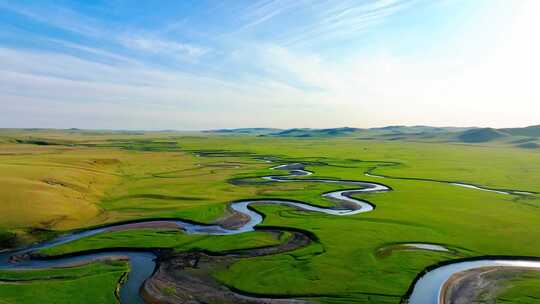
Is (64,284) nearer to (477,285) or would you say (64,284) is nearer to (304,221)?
(304,221)

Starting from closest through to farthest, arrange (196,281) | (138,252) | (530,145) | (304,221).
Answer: (196,281) → (138,252) → (304,221) → (530,145)

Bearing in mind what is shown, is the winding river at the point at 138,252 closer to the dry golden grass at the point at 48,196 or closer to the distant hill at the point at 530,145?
the dry golden grass at the point at 48,196

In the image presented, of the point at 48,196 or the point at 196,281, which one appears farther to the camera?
the point at 48,196

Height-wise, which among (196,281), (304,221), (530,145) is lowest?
(196,281)

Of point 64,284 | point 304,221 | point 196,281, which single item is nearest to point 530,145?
point 304,221

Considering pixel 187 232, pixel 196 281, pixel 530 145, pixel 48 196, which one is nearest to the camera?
pixel 196 281

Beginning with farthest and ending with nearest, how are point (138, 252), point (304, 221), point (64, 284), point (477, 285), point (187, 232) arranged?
point (304, 221), point (187, 232), point (138, 252), point (477, 285), point (64, 284)

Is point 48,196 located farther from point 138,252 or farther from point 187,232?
point 138,252

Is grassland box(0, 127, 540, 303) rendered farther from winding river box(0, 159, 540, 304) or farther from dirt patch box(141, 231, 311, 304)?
winding river box(0, 159, 540, 304)

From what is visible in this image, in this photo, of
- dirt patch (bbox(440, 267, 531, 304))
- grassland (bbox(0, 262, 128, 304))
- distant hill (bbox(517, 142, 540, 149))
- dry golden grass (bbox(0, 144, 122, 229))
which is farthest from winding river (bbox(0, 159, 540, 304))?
distant hill (bbox(517, 142, 540, 149))

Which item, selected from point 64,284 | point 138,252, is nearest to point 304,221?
point 138,252

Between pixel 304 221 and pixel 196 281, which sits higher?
pixel 304 221
